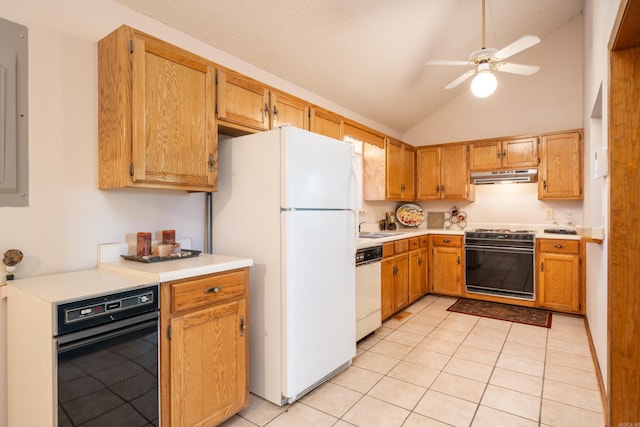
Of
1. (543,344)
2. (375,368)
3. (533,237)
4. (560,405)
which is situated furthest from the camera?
(533,237)

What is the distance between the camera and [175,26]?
227 centimetres

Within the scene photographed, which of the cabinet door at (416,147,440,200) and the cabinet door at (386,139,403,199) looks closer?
the cabinet door at (386,139,403,199)

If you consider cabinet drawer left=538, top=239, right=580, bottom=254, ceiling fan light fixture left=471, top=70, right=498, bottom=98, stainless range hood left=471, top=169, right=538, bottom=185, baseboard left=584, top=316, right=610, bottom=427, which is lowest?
baseboard left=584, top=316, right=610, bottom=427

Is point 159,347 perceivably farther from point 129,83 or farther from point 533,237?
point 533,237

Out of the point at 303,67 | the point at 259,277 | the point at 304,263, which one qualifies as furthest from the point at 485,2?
the point at 259,277

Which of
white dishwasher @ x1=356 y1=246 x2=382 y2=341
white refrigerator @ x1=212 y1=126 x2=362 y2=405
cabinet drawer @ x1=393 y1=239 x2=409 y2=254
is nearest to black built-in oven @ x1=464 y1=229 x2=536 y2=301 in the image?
cabinet drawer @ x1=393 y1=239 x2=409 y2=254

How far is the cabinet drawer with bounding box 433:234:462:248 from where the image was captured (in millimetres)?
4367

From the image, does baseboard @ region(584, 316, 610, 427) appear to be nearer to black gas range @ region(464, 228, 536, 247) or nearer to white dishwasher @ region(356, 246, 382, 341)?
black gas range @ region(464, 228, 536, 247)

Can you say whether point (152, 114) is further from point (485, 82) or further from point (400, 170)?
point (400, 170)

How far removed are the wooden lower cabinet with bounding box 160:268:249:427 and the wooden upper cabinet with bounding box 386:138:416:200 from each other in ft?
9.13

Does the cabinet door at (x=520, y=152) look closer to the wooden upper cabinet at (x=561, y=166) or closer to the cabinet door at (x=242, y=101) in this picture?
the wooden upper cabinet at (x=561, y=166)

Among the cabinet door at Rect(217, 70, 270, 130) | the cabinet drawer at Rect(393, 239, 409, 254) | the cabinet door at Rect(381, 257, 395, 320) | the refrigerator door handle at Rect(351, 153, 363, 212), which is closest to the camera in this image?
the cabinet door at Rect(217, 70, 270, 130)

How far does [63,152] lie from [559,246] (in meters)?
4.54

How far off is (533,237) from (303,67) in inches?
123
